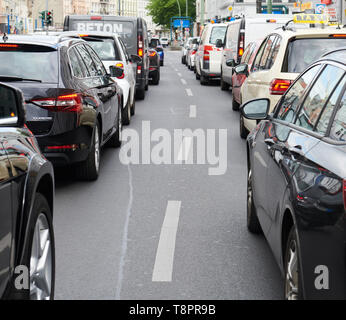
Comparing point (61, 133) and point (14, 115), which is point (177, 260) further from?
point (61, 133)

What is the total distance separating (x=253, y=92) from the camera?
10.9m

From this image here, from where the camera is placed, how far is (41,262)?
149 inches

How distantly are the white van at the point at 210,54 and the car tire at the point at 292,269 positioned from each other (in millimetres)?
20588

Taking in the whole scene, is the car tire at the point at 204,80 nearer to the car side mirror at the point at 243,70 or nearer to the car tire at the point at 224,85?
the car tire at the point at 224,85

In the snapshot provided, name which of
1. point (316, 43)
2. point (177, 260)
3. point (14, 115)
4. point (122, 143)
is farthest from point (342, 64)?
point (122, 143)

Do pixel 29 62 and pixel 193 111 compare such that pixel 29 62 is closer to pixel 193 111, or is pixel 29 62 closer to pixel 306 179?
pixel 306 179

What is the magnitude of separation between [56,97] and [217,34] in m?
18.0

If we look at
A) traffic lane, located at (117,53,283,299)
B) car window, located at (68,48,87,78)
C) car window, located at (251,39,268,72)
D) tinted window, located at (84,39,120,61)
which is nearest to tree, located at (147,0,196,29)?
tinted window, located at (84,39,120,61)

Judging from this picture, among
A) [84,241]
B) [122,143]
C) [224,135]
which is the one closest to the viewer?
[84,241]

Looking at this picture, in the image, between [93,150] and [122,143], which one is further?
[122,143]

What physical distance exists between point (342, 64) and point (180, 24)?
308ft

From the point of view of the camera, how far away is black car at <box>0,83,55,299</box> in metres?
3.08

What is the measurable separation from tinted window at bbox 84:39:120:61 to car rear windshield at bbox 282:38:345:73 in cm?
519

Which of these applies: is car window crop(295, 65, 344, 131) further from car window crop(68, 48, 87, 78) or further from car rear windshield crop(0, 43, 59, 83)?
car window crop(68, 48, 87, 78)
